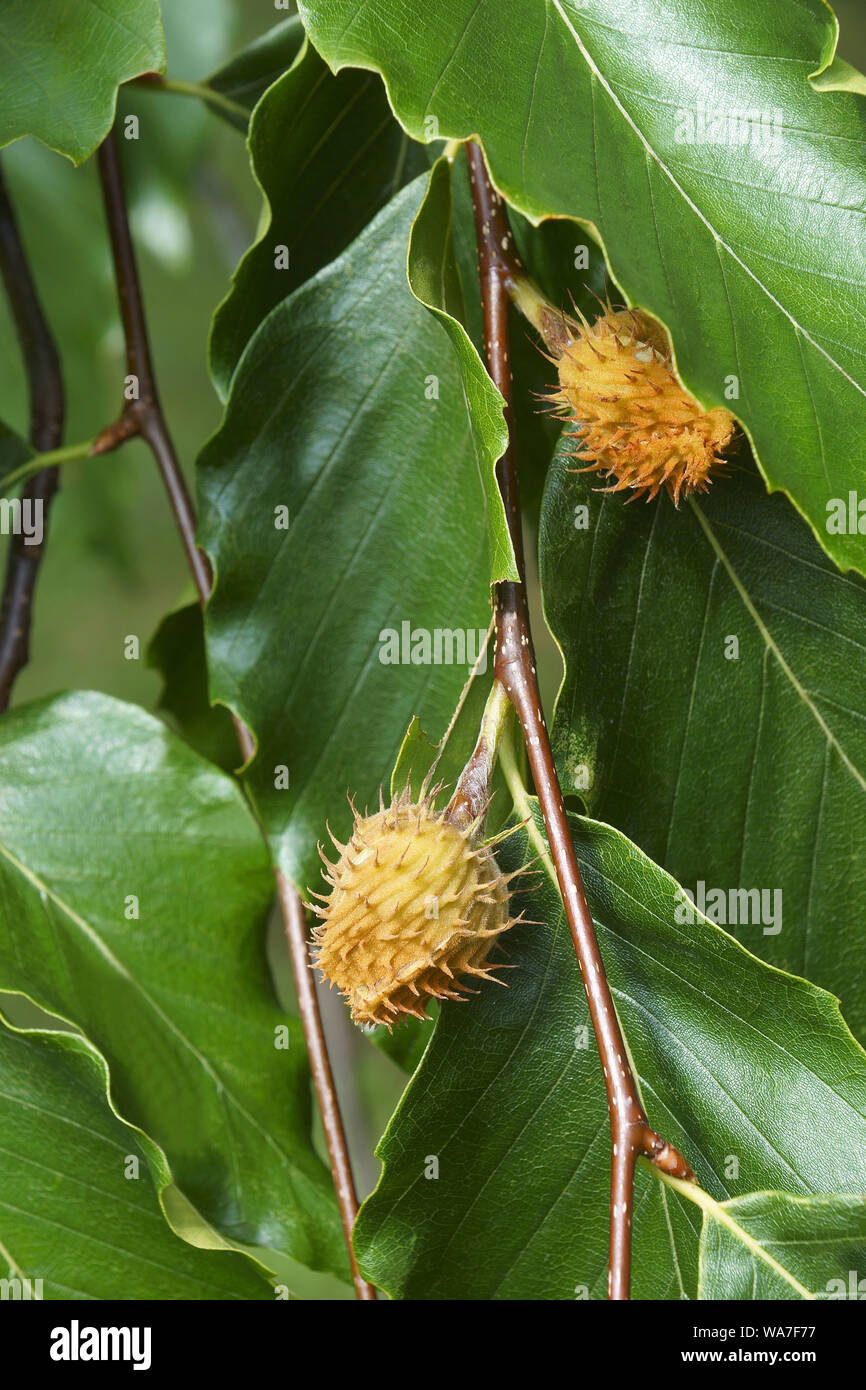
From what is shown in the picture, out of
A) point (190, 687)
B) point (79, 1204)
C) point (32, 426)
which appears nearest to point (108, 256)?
point (32, 426)

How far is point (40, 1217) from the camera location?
485mm

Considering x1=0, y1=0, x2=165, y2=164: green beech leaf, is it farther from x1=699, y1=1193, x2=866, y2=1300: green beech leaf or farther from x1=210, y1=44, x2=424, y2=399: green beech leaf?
x1=699, y1=1193, x2=866, y2=1300: green beech leaf

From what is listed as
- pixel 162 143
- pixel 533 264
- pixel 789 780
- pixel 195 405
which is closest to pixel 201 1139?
pixel 789 780

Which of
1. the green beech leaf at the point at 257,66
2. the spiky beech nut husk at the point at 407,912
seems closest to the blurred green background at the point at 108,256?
the green beech leaf at the point at 257,66

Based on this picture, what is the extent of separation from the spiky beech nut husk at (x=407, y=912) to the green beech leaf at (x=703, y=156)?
14cm

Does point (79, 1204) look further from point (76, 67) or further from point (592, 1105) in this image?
point (76, 67)

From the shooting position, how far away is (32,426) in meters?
0.71

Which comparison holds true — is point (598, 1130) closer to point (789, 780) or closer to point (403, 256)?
point (789, 780)

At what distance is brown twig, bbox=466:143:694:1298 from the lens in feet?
1.15

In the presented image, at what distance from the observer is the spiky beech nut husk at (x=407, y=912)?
378 mm

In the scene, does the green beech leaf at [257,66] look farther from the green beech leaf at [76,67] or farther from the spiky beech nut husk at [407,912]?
the spiky beech nut husk at [407,912]

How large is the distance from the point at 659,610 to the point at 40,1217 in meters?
0.34

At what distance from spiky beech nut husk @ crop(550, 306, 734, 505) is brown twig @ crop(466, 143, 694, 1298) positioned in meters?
0.03

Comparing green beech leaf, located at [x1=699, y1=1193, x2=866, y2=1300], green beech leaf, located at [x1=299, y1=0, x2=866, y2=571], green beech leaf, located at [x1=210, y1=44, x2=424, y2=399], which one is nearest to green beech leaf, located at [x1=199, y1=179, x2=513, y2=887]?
green beech leaf, located at [x1=210, y1=44, x2=424, y2=399]
